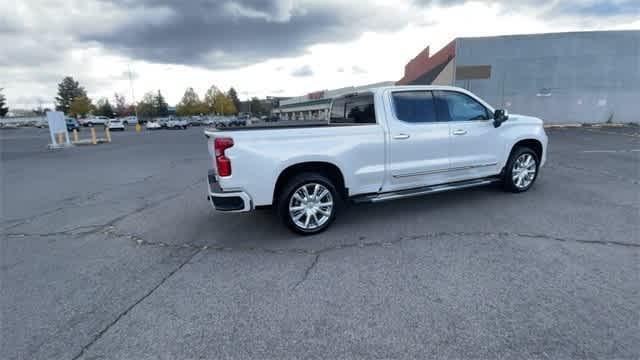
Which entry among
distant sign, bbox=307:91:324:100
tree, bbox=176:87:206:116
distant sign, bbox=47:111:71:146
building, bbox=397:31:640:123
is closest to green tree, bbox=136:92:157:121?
tree, bbox=176:87:206:116

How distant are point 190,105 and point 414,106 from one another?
Answer: 3123 inches

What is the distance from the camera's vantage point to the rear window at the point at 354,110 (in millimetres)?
4664

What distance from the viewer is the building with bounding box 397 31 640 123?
905 inches

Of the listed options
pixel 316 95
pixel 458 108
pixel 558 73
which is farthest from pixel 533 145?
pixel 316 95

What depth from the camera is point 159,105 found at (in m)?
83.1

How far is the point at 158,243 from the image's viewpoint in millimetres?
4156

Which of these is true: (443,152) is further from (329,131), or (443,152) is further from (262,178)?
(262,178)

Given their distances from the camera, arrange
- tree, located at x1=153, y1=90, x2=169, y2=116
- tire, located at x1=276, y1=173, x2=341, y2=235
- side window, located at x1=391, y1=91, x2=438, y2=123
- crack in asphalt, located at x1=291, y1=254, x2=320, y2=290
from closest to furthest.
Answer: crack in asphalt, located at x1=291, y1=254, x2=320, y2=290, tire, located at x1=276, y1=173, x2=341, y2=235, side window, located at x1=391, y1=91, x2=438, y2=123, tree, located at x1=153, y1=90, x2=169, y2=116

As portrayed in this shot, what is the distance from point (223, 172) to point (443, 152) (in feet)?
10.6

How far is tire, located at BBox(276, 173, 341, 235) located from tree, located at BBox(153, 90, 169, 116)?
296 ft

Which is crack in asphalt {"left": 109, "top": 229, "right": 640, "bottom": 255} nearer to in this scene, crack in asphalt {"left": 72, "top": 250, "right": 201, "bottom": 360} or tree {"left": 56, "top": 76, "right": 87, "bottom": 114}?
crack in asphalt {"left": 72, "top": 250, "right": 201, "bottom": 360}

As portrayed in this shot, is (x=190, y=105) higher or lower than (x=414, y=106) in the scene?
higher

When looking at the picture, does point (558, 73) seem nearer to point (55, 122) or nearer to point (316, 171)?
point (316, 171)

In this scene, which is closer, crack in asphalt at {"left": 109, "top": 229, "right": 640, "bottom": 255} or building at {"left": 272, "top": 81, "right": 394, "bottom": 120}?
crack in asphalt at {"left": 109, "top": 229, "right": 640, "bottom": 255}
